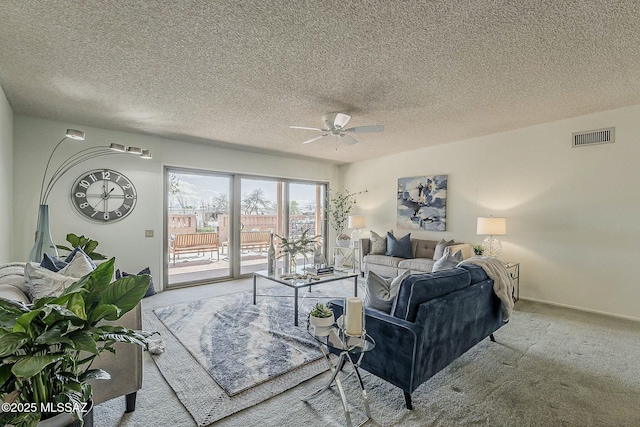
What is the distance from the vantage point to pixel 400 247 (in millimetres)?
5273

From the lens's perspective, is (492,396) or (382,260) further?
(382,260)

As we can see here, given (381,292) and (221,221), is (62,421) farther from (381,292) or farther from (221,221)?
(221,221)

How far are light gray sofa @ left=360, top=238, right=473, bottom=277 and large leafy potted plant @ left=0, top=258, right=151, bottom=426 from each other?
163 inches

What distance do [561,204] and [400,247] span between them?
240 cm

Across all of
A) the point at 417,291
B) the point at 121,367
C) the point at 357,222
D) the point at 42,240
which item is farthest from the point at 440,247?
the point at 42,240

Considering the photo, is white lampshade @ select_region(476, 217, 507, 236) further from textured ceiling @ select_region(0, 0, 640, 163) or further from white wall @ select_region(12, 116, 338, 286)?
white wall @ select_region(12, 116, 338, 286)

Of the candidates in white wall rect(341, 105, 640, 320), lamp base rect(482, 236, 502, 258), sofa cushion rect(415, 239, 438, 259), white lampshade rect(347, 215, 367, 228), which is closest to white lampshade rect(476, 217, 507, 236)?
lamp base rect(482, 236, 502, 258)

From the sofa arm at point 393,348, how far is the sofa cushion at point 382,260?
123 inches

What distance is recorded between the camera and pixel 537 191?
164 inches

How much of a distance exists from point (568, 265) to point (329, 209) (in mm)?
4562

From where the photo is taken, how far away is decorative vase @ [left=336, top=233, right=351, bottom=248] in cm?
646

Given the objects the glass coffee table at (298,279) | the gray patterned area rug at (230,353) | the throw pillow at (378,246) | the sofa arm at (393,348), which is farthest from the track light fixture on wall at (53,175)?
the throw pillow at (378,246)

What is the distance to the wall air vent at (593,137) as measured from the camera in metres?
3.57

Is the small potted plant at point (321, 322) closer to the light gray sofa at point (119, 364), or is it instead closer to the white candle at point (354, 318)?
the white candle at point (354, 318)
